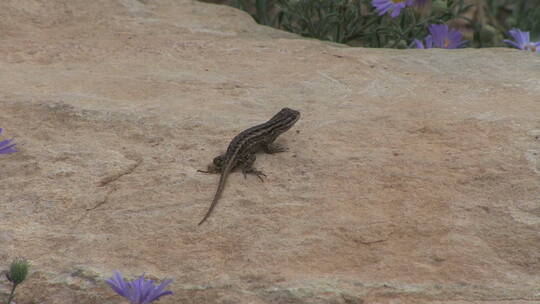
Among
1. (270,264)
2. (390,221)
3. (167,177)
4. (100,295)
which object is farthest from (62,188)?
(390,221)

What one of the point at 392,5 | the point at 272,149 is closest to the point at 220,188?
the point at 272,149

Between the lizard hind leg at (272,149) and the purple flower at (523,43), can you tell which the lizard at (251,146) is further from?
the purple flower at (523,43)

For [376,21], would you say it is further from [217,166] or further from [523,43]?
[217,166]

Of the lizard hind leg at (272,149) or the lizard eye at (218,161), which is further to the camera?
the lizard hind leg at (272,149)

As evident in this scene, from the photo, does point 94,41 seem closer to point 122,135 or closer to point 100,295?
point 122,135

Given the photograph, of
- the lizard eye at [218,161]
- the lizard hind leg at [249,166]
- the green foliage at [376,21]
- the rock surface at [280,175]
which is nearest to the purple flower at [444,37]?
the green foliage at [376,21]

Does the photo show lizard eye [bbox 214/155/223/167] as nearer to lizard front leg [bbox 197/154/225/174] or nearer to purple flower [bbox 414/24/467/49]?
lizard front leg [bbox 197/154/225/174]

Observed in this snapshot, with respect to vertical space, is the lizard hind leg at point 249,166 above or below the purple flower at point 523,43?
below
